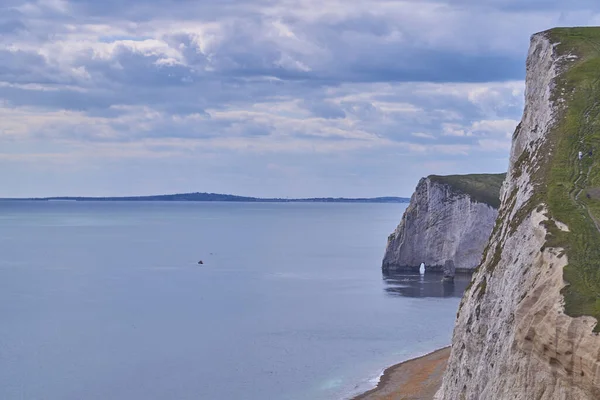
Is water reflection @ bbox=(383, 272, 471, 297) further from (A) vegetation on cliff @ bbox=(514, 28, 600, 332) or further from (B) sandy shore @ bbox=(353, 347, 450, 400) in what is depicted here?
(A) vegetation on cliff @ bbox=(514, 28, 600, 332)

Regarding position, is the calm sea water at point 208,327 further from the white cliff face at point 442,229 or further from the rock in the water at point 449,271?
the white cliff face at point 442,229

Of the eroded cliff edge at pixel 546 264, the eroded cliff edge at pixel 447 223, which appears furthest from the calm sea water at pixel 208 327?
the eroded cliff edge at pixel 546 264

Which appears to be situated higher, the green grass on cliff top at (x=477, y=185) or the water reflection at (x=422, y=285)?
the green grass on cliff top at (x=477, y=185)

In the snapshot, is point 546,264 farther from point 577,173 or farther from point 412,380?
point 412,380

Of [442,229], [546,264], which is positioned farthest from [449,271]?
[546,264]

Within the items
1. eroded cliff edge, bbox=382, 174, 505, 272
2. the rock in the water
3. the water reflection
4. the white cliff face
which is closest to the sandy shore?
the water reflection

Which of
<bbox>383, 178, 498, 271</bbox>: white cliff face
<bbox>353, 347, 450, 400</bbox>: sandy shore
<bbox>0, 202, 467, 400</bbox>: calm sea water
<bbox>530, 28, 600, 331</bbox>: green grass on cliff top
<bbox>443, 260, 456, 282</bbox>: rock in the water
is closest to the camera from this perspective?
<bbox>530, 28, 600, 331</bbox>: green grass on cliff top
